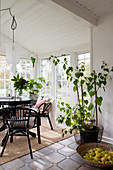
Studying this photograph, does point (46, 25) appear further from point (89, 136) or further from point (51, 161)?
point (51, 161)

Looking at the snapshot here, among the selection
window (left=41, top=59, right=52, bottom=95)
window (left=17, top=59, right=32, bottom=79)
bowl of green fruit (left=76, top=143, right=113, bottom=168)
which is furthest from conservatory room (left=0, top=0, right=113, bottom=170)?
window (left=17, top=59, right=32, bottom=79)

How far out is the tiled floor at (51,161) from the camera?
78.1 inches

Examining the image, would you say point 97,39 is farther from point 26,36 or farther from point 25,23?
point 26,36

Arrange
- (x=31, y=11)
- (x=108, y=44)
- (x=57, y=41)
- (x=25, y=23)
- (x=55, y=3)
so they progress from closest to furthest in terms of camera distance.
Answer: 1. (x=55, y=3)
2. (x=108, y=44)
3. (x=31, y=11)
4. (x=25, y=23)
5. (x=57, y=41)

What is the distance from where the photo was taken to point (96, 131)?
2.49m

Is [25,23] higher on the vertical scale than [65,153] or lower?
higher

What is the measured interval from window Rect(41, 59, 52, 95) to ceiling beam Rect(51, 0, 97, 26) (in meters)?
2.40

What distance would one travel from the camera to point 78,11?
98.3 inches

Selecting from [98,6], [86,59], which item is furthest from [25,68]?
[98,6]

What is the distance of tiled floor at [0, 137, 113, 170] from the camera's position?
1.98m

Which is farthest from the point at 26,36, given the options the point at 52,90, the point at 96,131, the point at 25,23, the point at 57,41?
the point at 96,131

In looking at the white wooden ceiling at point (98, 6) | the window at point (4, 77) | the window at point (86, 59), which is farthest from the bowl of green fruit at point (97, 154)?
the window at point (4, 77)

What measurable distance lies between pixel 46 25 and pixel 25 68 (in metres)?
2.02

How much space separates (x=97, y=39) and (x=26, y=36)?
2.33 metres
